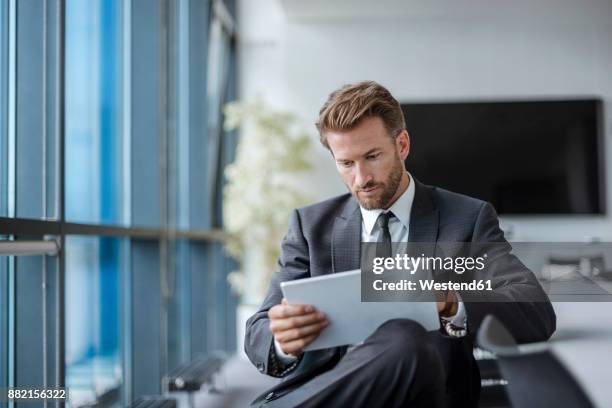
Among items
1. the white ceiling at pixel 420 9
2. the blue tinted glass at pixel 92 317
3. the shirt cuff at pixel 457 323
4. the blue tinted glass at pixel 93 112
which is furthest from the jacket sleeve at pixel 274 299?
the white ceiling at pixel 420 9

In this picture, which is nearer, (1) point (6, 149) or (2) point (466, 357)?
(2) point (466, 357)

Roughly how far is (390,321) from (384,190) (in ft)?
1.38

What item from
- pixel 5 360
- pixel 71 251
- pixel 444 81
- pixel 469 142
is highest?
pixel 444 81

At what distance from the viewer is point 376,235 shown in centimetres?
174

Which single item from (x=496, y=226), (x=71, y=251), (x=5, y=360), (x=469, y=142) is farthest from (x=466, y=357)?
(x=469, y=142)

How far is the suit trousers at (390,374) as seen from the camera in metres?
1.36

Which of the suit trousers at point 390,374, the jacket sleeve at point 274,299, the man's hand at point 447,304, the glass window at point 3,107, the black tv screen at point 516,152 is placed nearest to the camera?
the suit trousers at point 390,374

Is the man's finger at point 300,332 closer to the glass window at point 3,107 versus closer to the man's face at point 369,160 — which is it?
the man's face at point 369,160

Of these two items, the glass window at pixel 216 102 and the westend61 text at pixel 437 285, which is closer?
the westend61 text at pixel 437 285

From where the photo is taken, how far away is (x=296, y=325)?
1.42 meters

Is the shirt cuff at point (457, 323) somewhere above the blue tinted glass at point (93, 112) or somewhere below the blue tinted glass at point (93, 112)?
below

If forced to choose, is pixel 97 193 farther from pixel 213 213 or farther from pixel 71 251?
pixel 213 213

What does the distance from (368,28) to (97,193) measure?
2.47 meters

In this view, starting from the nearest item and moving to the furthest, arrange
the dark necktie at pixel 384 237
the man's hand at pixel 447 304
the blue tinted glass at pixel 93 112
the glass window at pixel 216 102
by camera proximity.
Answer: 1. the man's hand at pixel 447 304
2. the dark necktie at pixel 384 237
3. the blue tinted glass at pixel 93 112
4. the glass window at pixel 216 102
